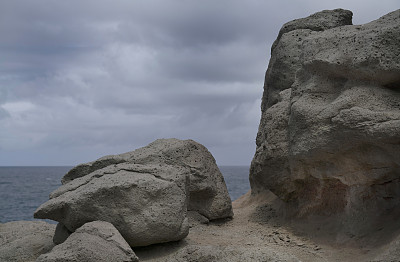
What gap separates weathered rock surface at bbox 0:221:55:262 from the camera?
23.9 ft

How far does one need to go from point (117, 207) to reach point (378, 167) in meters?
3.29

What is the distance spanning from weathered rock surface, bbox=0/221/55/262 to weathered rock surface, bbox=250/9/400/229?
3.65 m

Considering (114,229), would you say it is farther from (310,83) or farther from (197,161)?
(310,83)

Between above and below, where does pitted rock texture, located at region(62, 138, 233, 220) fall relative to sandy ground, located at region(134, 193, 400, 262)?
above

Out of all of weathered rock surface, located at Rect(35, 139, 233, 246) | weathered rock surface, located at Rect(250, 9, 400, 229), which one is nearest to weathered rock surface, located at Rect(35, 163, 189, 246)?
weathered rock surface, located at Rect(35, 139, 233, 246)

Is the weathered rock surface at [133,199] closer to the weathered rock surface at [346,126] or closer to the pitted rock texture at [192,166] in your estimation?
the pitted rock texture at [192,166]

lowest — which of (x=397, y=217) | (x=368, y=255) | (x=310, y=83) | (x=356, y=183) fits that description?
(x=368, y=255)

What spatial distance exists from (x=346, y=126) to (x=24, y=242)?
4.83 m

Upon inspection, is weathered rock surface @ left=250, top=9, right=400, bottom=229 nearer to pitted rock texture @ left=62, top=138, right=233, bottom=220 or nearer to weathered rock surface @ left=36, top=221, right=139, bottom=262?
pitted rock texture @ left=62, top=138, right=233, bottom=220

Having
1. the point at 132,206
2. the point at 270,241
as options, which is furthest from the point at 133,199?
the point at 270,241

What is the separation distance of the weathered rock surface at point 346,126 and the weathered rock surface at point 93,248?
8.57ft

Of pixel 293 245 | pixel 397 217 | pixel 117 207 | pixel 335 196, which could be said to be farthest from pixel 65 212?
pixel 397 217

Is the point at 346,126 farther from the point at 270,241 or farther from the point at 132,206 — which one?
the point at 132,206

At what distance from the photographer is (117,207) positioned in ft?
21.6
